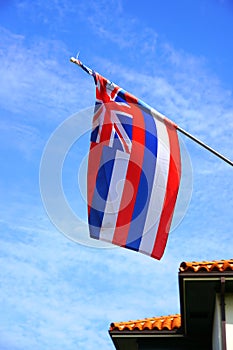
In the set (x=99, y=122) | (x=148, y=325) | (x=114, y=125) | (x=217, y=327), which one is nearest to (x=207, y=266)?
(x=217, y=327)

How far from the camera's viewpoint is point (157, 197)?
985 centimetres

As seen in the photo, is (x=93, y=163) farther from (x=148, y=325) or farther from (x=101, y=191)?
(x=148, y=325)

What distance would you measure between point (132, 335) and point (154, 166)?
19.7 feet

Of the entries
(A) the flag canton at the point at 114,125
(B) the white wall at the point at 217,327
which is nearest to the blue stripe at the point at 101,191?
(A) the flag canton at the point at 114,125

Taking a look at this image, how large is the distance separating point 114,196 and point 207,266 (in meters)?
3.58

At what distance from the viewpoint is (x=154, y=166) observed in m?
10.0

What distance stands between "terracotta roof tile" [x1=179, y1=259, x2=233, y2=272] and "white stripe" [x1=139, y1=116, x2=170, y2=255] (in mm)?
3345

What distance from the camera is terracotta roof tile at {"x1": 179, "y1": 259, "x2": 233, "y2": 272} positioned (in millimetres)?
12625

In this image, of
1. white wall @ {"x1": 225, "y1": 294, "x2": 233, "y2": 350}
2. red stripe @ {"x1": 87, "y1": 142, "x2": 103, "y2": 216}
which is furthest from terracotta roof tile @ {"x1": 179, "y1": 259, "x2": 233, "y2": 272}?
red stripe @ {"x1": 87, "y1": 142, "x2": 103, "y2": 216}

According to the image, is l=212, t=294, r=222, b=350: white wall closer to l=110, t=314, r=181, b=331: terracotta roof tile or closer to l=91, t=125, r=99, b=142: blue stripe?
l=110, t=314, r=181, b=331: terracotta roof tile

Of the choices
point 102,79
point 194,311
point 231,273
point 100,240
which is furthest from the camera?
point 194,311

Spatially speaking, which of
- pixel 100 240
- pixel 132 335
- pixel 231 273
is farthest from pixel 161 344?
pixel 100 240

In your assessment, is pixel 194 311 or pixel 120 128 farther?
pixel 194 311

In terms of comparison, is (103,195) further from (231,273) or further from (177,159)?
(231,273)
